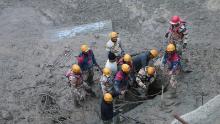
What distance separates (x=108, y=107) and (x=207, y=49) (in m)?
4.32

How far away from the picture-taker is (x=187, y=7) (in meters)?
15.6

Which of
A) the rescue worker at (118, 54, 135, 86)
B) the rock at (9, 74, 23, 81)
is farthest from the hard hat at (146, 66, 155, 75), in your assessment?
the rock at (9, 74, 23, 81)

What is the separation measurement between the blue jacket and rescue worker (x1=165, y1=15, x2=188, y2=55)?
250cm

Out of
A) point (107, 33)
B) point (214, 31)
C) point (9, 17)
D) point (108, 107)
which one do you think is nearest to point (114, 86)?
point (108, 107)

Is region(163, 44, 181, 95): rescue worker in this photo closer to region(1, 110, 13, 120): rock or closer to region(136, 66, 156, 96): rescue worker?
region(136, 66, 156, 96): rescue worker

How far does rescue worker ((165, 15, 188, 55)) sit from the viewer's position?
1293 centimetres

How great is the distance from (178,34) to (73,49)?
354cm

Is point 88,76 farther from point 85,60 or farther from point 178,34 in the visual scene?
point 178,34

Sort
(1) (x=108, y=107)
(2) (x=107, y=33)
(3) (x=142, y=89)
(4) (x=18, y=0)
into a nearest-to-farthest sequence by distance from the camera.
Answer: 1. (1) (x=108, y=107)
2. (3) (x=142, y=89)
3. (2) (x=107, y=33)
4. (4) (x=18, y=0)

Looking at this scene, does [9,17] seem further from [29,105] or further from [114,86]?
[114,86]

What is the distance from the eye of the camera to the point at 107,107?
11.3m

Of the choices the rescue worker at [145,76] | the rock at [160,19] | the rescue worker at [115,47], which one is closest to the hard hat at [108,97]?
the rescue worker at [145,76]

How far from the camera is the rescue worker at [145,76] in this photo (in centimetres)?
1241

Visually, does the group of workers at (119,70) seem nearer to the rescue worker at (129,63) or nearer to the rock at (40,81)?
the rescue worker at (129,63)
